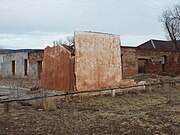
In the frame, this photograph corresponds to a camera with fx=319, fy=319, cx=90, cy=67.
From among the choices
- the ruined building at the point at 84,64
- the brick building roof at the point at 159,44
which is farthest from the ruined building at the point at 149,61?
the brick building roof at the point at 159,44

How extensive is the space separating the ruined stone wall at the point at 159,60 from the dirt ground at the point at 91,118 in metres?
17.3

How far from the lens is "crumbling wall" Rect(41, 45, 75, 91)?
41.3ft

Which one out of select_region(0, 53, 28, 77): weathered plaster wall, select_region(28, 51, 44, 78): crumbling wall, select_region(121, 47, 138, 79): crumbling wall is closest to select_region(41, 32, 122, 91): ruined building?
select_region(121, 47, 138, 79): crumbling wall

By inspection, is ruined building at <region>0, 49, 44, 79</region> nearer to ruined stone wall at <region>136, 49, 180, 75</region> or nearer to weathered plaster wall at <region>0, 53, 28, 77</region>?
weathered plaster wall at <region>0, 53, 28, 77</region>

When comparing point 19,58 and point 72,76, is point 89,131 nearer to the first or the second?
point 72,76

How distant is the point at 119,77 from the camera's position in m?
13.9

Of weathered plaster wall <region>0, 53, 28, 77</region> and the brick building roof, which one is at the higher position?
the brick building roof

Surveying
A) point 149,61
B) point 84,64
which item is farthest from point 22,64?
point 84,64

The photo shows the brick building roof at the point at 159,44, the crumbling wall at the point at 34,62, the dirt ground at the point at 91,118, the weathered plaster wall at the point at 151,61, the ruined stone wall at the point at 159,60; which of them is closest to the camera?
the dirt ground at the point at 91,118

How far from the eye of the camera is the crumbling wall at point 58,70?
12578 millimetres

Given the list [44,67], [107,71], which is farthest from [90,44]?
[44,67]

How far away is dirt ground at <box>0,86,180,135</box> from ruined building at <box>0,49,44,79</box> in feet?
56.2

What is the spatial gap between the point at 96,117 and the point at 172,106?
307 cm

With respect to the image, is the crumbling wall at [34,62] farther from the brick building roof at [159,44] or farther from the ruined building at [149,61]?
the brick building roof at [159,44]
